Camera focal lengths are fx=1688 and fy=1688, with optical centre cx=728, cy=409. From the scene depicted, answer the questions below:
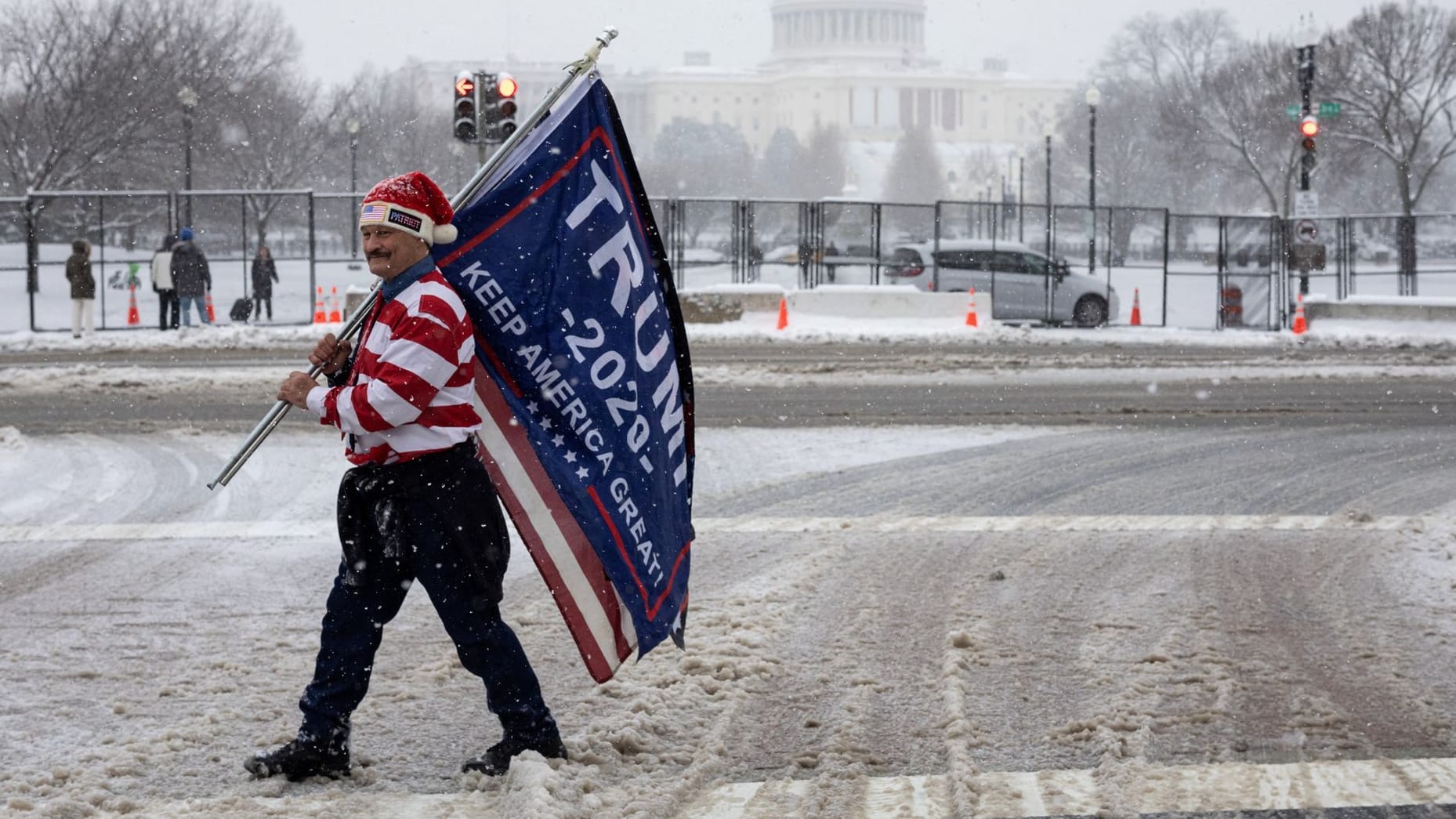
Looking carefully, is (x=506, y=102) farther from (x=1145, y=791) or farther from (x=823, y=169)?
(x=823, y=169)

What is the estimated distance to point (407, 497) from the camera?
4.70 meters

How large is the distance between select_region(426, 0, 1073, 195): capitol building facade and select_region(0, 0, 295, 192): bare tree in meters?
106

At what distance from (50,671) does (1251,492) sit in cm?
705

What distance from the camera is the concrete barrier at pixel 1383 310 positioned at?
26625mm

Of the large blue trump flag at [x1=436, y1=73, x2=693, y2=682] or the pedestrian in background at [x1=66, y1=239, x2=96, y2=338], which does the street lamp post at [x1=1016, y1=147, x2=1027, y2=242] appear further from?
the large blue trump flag at [x1=436, y1=73, x2=693, y2=682]

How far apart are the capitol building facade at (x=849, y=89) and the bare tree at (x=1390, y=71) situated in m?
97.1

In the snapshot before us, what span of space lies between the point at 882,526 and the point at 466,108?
46.5 feet

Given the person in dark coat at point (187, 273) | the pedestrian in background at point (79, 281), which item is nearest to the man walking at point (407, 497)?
the pedestrian in background at point (79, 281)

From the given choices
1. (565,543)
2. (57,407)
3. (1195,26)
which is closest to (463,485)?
(565,543)

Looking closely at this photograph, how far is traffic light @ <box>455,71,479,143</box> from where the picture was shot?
21859mm

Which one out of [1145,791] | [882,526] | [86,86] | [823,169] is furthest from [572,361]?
[823,169]

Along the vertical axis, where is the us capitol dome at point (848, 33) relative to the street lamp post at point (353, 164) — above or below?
above

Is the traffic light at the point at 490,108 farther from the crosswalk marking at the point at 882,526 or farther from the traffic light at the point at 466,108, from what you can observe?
the crosswalk marking at the point at 882,526

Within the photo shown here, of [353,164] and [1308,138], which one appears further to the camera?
[353,164]
